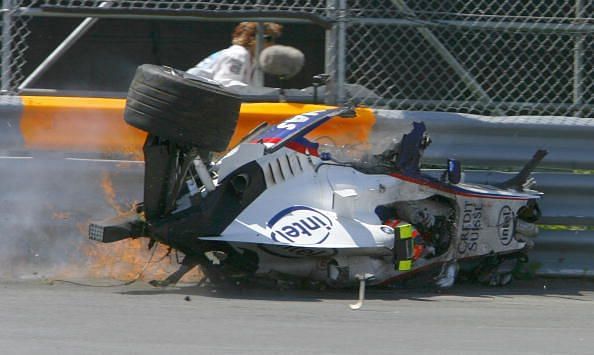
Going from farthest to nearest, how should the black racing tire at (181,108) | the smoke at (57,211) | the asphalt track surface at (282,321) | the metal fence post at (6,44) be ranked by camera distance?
the metal fence post at (6,44)
the smoke at (57,211)
the black racing tire at (181,108)
the asphalt track surface at (282,321)

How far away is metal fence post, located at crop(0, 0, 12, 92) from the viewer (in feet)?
23.1

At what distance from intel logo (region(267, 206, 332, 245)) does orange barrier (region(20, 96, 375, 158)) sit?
0.97 metres

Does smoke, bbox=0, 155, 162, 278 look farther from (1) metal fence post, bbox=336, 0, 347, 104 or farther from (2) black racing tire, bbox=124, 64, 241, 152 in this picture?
(1) metal fence post, bbox=336, 0, 347, 104

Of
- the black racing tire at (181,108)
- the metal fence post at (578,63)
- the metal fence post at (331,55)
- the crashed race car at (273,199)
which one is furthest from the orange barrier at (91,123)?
the metal fence post at (578,63)

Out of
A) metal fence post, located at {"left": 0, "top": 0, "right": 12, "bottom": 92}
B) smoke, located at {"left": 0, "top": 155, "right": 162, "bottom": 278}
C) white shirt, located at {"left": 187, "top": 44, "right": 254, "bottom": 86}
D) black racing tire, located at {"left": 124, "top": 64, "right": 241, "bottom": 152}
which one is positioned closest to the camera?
black racing tire, located at {"left": 124, "top": 64, "right": 241, "bottom": 152}

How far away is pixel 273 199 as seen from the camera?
615 centimetres

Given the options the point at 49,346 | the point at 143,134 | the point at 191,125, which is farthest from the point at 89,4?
the point at 49,346

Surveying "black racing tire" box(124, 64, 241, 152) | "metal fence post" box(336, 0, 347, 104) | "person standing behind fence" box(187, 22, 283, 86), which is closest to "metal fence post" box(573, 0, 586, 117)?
"metal fence post" box(336, 0, 347, 104)

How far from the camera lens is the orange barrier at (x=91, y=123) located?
690cm

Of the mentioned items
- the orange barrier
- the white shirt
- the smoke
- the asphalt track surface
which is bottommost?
the asphalt track surface

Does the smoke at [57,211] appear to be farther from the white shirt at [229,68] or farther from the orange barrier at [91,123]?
the white shirt at [229,68]

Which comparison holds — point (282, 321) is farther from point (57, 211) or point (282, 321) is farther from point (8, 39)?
point (8, 39)

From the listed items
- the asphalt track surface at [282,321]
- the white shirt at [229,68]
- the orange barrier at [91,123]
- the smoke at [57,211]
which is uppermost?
the white shirt at [229,68]

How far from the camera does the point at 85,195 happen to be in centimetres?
694
